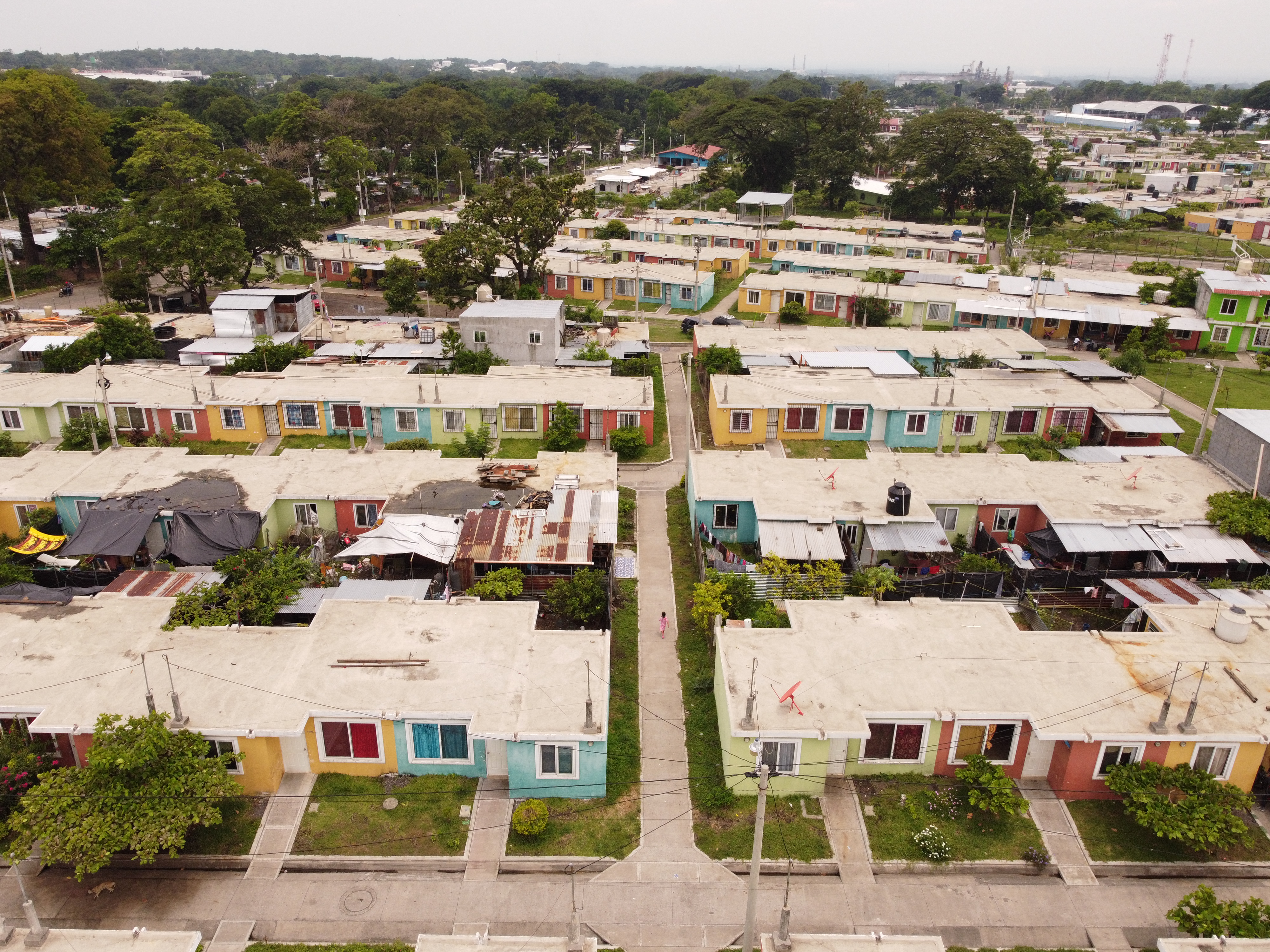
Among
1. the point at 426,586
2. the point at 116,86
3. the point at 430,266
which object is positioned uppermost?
the point at 116,86

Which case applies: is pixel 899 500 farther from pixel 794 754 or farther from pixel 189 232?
pixel 189 232

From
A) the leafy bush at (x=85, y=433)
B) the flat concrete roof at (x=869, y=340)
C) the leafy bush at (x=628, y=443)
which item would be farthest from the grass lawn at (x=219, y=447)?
the flat concrete roof at (x=869, y=340)

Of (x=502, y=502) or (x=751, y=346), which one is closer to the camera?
(x=502, y=502)

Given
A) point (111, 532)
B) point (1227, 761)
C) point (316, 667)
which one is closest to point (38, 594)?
point (111, 532)

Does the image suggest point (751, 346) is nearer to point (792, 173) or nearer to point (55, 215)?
point (792, 173)

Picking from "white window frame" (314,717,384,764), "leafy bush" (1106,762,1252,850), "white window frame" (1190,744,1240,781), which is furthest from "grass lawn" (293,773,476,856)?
"white window frame" (1190,744,1240,781)

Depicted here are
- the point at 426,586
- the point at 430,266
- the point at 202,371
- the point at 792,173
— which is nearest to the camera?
the point at 426,586

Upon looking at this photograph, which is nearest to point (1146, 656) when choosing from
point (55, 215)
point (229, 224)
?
point (229, 224)
